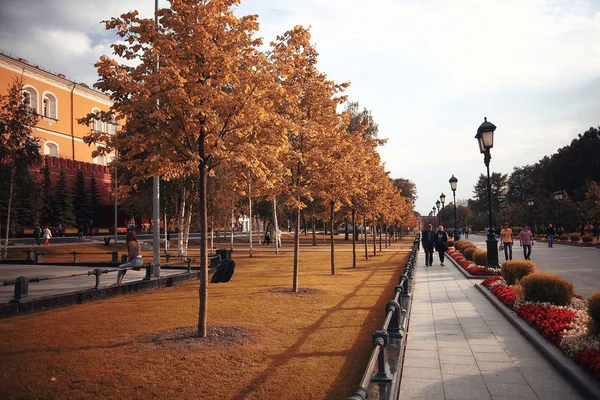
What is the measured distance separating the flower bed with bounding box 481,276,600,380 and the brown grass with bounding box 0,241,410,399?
2.81 metres

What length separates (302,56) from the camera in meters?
13.1

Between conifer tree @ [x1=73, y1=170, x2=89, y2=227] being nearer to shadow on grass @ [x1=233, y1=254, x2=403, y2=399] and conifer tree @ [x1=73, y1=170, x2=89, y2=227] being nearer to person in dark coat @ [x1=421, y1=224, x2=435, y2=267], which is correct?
person in dark coat @ [x1=421, y1=224, x2=435, y2=267]

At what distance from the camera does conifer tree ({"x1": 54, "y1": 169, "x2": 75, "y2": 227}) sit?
163ft

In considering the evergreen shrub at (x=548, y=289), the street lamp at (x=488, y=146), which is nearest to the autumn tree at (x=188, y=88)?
the evergreen shrub at (x=548, y=289)

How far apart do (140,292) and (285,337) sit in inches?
301

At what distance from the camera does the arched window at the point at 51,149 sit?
55.0m

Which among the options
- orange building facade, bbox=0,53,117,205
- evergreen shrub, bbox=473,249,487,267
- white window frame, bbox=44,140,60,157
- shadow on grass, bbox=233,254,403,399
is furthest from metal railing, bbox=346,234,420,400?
white window frame, bbox=44,140,60,157

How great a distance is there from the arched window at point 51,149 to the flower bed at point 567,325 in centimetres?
5869

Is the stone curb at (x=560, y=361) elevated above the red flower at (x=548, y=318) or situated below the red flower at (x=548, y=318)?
below

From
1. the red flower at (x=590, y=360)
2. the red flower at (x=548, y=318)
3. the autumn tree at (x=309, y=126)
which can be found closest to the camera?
the red flower at (x=590, y=360)

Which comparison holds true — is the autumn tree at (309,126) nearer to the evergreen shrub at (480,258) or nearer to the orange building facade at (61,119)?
the evergreen shrub at (480,258)

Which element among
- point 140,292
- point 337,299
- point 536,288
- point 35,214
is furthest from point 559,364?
point 35,214

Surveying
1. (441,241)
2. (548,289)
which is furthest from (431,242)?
(548,289)

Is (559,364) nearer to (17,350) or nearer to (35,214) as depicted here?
(17,350)
